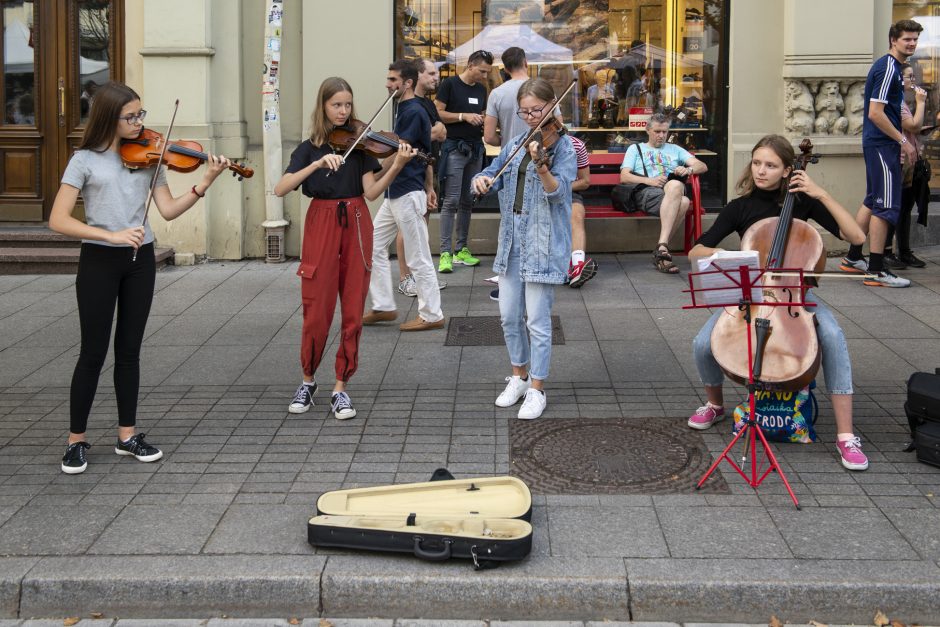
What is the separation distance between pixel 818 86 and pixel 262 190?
18.1ft

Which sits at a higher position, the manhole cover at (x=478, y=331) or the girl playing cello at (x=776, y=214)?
the girl playing cello at (x=776, y=214)

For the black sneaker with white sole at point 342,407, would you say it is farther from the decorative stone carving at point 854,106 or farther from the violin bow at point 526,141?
the decorative stone carving at point 854,106

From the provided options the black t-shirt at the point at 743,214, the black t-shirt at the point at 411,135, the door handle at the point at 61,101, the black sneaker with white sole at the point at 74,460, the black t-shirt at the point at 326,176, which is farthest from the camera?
the door handle at the point at 61,101

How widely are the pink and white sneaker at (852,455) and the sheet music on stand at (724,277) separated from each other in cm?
82

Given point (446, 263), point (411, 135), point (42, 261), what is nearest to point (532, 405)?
point (411, 135)

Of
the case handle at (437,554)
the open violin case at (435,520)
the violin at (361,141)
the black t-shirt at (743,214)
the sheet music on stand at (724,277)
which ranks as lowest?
the case handle at (437,554)

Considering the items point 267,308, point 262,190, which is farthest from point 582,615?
point 262,190

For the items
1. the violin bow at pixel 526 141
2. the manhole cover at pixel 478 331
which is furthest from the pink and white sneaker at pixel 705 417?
the manhole cover at pixel 478 331

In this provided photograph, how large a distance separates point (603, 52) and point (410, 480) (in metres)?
7.35

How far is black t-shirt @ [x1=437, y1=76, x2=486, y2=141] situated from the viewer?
10.7 m

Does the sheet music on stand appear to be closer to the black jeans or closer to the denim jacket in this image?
the denim jacket

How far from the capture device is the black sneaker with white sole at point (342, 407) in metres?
6.48

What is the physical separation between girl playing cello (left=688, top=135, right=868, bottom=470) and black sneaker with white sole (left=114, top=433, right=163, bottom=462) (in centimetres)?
281

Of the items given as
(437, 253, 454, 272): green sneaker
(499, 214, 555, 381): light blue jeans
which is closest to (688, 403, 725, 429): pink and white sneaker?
(499, 214, 555, 381): light blue jeans
